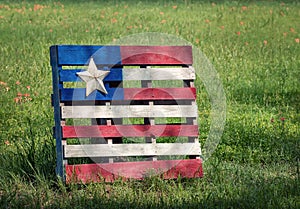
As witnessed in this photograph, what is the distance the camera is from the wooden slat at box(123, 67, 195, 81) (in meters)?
5.71

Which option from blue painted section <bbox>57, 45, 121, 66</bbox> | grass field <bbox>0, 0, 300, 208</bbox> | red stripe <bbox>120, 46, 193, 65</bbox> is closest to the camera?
grass field <bbox>0, 0, 300, 208</bbox>

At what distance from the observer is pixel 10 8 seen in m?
16.0

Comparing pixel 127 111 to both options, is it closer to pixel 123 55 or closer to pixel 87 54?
pixel 123 55

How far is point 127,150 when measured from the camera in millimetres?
5656

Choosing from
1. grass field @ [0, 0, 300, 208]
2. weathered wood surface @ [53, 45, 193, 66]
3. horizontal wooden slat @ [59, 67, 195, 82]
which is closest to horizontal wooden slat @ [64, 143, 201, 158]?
grass field @ [0, 0, 300, 208]

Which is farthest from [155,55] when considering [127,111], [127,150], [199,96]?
[199,96]

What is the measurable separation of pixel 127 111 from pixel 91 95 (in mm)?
339

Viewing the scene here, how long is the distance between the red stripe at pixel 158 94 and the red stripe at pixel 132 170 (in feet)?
1.79

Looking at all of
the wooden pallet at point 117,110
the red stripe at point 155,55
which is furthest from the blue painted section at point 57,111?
the red stripe at point 155,55

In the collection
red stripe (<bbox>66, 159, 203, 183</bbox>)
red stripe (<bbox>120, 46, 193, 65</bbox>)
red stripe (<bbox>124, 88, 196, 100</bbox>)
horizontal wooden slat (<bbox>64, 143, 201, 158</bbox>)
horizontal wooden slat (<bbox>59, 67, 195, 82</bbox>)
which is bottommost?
red stripe (<bbox>66, 159, 203, 183</bbox>)

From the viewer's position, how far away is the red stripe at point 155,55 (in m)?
5.68

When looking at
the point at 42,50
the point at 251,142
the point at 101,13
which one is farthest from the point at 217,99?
the point at 101,13

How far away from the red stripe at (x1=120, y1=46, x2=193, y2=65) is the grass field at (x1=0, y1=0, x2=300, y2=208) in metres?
1.01

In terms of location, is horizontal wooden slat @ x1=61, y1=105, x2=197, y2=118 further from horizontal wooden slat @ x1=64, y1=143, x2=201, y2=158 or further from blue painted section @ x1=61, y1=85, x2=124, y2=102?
horizontal wooden slat @ x1=64, y1=143, x2=201, y2=158
